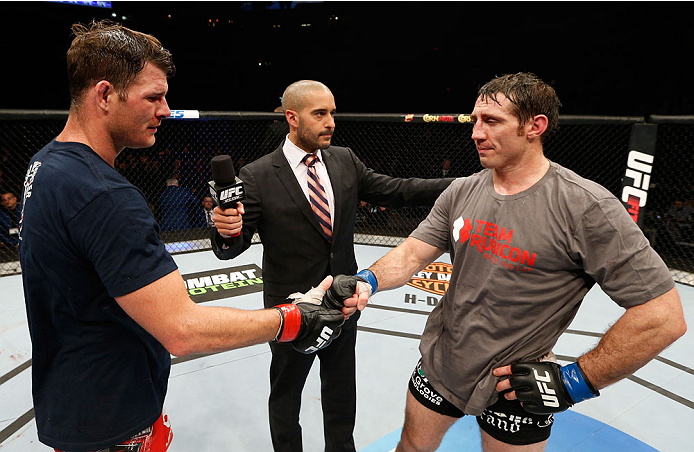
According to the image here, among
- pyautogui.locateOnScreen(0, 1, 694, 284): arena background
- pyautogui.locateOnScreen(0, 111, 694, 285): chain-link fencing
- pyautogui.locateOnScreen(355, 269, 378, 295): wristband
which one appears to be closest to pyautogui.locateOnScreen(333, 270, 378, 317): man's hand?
pyautogui.locateOnScreen(355, 269, 378, 295): wristband

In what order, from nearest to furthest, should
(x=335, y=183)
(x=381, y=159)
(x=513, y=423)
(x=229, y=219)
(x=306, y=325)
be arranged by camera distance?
(x=306, y=325) < (x=513, y=423) < (x=229, y=219) < (x=335, y=183) < (x=381, y=159)

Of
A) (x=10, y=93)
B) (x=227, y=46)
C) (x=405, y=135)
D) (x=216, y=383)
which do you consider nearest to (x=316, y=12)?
(x=227, y=46)

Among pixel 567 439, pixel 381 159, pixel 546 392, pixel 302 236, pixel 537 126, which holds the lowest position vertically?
pixel 567 439

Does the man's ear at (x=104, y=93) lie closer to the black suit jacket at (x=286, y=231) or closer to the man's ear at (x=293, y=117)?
the black suit jacket at (x=286, y=231)

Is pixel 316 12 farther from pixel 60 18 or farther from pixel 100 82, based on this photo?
pixel 100 82

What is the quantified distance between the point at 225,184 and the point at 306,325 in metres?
0.61

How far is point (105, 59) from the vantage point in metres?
1.09

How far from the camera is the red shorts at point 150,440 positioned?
123cm

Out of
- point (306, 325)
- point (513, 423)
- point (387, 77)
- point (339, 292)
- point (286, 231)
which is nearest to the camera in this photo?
point (306, 325)

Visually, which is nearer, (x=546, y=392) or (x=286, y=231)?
(x=546, y=392)

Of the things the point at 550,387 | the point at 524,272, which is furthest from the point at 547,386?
the point at 524,272

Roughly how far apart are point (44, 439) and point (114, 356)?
0.32 m

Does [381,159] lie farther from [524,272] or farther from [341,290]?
[524,272]

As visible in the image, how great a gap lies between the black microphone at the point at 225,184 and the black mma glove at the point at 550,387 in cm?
118
